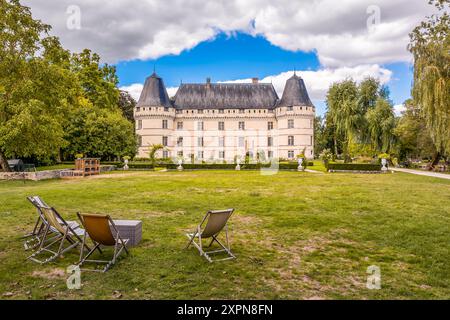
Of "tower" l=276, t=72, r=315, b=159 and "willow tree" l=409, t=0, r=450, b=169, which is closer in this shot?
"willow tree" l=409, t=0, r=450, b=169

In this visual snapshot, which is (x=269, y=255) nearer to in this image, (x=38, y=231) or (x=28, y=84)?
(x=38, y=231)

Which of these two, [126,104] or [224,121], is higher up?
[126,104]

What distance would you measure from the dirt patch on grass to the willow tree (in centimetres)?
1622

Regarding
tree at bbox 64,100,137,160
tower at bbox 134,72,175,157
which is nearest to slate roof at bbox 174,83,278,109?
tower at bbox 134,72,175,157

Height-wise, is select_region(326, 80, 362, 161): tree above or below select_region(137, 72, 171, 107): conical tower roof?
below

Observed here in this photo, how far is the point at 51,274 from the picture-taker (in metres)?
4.19

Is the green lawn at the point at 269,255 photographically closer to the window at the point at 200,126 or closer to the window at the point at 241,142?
the window at the point at 241,142

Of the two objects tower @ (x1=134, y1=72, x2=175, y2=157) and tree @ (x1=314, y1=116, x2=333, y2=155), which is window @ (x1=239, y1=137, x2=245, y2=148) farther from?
tree @ (x1=314, y1=116, x2=333, y2=155)

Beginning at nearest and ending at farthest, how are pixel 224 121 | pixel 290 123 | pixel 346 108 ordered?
pixel 346 108 < pixel 290 123 < pixel 224 121

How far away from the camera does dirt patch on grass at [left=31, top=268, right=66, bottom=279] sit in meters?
4.10

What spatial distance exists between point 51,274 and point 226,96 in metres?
43.3

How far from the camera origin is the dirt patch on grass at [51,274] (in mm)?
4102

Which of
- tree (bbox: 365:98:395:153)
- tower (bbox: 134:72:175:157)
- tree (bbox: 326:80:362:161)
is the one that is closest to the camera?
tree (bbox: 365:98:395:153)

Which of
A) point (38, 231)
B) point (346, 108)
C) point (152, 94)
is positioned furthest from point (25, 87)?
point (152, 94)
